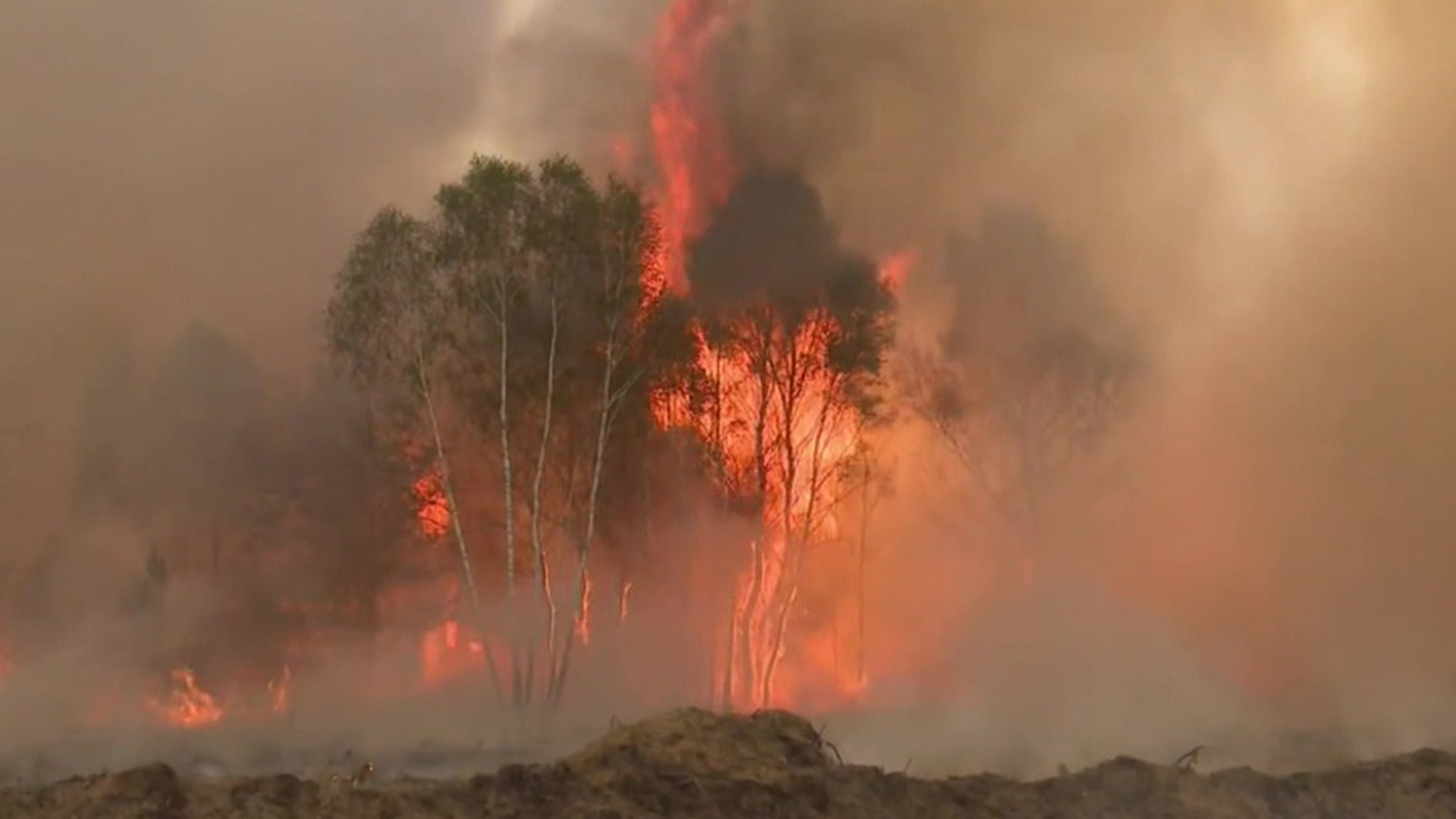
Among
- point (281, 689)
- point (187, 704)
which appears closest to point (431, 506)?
point (281, 689)

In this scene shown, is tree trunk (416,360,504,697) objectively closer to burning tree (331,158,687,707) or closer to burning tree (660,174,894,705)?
burning tree (331,158,687,707)

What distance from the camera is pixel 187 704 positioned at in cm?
4691

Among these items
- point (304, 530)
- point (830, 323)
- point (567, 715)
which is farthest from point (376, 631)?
point (830, 323)

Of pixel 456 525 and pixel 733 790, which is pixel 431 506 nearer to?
pixel 456 525

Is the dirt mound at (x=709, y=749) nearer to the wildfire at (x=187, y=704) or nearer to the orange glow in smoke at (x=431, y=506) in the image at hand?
the orange glow in smoke at (x=431, y=506)

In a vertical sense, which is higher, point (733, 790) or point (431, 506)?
point (431, 506)

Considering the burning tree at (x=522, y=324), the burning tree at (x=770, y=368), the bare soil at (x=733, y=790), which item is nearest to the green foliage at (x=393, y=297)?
the burning tree at (x=522, y=324)

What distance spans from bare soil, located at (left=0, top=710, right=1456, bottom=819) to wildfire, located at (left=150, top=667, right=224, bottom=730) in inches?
1140

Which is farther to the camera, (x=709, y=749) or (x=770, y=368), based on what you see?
(x=770, y=368)

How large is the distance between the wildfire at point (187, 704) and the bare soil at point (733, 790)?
28950mm

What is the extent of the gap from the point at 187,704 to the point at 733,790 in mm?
36373

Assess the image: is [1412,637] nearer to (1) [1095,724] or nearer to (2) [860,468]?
(1) [1095,724]

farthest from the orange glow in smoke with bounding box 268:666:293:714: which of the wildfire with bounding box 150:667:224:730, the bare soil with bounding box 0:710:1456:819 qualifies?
the bare soil with bounding box 0:710:1456:819

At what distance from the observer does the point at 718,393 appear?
44688mm
